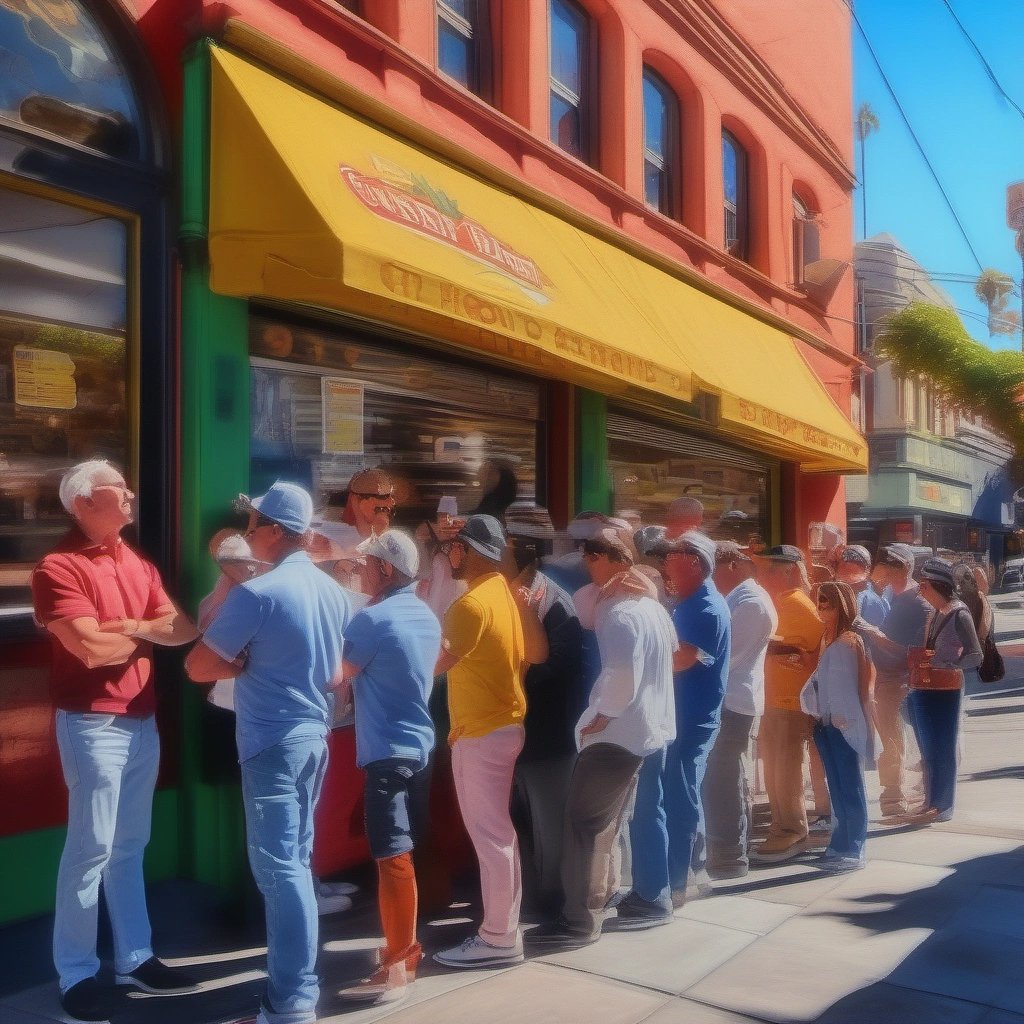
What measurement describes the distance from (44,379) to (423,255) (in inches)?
80.1

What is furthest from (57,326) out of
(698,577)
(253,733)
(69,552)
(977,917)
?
(977,917)

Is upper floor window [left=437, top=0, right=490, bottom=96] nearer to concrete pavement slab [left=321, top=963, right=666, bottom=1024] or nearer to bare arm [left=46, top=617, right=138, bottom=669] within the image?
bare arm [left=46, top=617, right=138, bottom=669]

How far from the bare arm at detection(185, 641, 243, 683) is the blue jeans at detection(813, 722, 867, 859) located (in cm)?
383

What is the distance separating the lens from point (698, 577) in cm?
548

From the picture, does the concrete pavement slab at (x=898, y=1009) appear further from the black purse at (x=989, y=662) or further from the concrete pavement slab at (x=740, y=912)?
the black purse at (x=989, y=662)

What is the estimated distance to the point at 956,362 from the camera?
21.6 m

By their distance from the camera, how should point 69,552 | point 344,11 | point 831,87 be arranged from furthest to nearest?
point 831,87 < point 344,11 < point 69,552

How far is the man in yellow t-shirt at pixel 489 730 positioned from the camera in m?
4.59

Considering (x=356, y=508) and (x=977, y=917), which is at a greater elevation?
(x=356, y=508)

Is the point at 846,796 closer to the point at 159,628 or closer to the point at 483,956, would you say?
the point at 483,956

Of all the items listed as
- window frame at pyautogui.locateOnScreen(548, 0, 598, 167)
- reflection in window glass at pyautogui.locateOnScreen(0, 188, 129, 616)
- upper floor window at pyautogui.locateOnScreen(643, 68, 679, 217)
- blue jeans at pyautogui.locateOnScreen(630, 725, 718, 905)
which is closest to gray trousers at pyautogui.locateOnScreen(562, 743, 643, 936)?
blue jeans at pyautogui.locateOnScreen(630, 725, 718, 905)

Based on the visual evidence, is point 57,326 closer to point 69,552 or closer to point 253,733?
point 69,552

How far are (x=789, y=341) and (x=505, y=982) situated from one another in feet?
30.9

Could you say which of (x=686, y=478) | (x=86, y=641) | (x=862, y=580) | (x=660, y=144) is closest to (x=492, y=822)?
(x=86, y=641)
